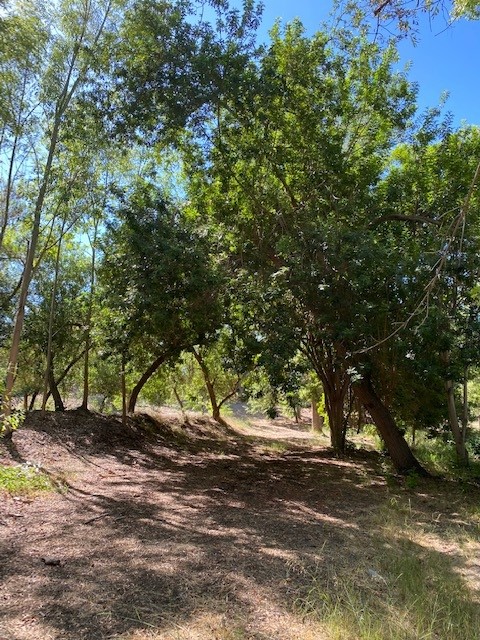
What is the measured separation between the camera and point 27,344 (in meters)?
13.1

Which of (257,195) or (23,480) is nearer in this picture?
(23,480)

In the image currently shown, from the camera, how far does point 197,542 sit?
176 inches

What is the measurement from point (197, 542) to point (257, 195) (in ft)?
22.0

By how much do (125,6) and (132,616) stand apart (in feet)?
29.1

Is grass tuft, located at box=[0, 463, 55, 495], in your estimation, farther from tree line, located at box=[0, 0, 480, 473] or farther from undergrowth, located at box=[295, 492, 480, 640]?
undergrowth, located at box=[295, 492, 480, 640]

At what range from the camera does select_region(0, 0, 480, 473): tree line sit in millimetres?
7258

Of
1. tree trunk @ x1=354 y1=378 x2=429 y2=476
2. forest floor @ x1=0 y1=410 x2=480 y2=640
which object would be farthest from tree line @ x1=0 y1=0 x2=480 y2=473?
forest floor @ x1=0 y1=410 x2=480 y2=640

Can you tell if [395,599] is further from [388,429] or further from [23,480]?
[388,429]

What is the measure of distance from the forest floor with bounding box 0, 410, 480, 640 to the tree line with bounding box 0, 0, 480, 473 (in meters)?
1.70

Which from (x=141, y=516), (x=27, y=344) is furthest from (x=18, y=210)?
(x=141, y=516)

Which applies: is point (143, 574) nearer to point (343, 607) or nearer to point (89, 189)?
point (343, 607)

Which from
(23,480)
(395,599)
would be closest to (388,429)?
(395,599)

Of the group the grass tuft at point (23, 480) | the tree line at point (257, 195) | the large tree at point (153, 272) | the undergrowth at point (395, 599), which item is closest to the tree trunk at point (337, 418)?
the tree line at point (257, 195)

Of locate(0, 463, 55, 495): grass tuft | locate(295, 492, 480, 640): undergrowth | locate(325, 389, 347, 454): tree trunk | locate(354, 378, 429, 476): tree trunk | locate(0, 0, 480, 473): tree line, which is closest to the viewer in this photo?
locate(295, 492, 480, 640): undergrowth
